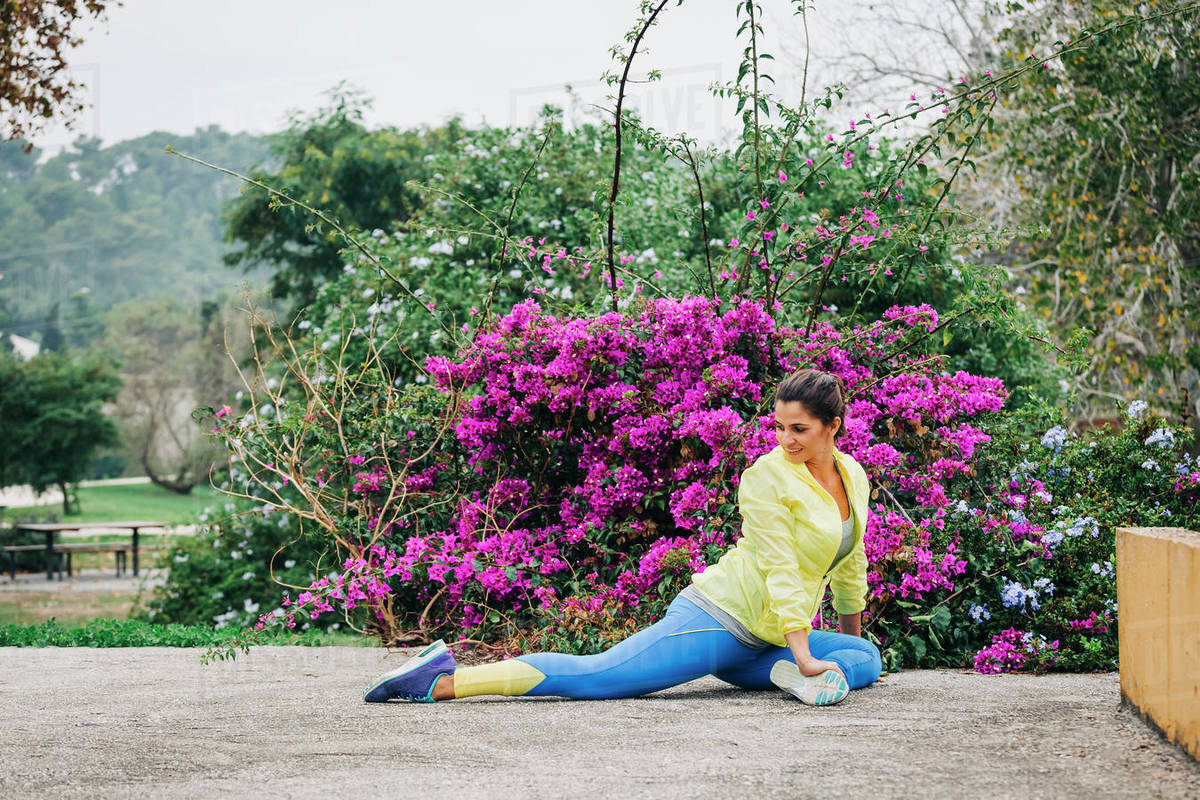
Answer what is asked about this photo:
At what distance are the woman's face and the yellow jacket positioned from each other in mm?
51

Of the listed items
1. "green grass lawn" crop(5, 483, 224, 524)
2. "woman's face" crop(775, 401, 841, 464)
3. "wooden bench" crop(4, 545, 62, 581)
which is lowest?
"green grass lawn" crop(5, 483, 224, 524)

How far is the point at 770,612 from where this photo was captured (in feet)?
11.8

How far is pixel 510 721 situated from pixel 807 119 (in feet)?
12.7

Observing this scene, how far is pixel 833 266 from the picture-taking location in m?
5.91

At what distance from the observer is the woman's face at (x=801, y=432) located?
3514 millimetres

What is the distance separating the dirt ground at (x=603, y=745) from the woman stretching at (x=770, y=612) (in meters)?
0.08

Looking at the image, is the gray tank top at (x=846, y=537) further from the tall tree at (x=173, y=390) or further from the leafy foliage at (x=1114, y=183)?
the tall tree at (x=173, y=390)

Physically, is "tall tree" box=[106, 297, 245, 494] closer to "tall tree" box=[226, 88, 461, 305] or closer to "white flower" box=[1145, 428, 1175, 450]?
"tall tree" box=[226, 88, 461, 305]

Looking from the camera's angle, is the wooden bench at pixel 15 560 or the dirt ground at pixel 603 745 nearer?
the dirt ground at pixel 603 745

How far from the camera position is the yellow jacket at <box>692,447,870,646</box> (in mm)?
3441

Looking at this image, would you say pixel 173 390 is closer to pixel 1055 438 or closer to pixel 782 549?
pixel 1055 438

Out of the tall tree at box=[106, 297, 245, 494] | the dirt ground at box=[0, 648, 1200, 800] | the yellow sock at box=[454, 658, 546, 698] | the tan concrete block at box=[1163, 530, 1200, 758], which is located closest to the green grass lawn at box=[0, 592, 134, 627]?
the dirt ground at box=[0, 648, 1200, 800]

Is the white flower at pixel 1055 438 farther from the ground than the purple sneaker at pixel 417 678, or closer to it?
farther from the ground

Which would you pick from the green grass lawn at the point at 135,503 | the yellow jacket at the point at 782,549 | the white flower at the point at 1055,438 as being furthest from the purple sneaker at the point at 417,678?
the green grass lawn at the point at 135,503
